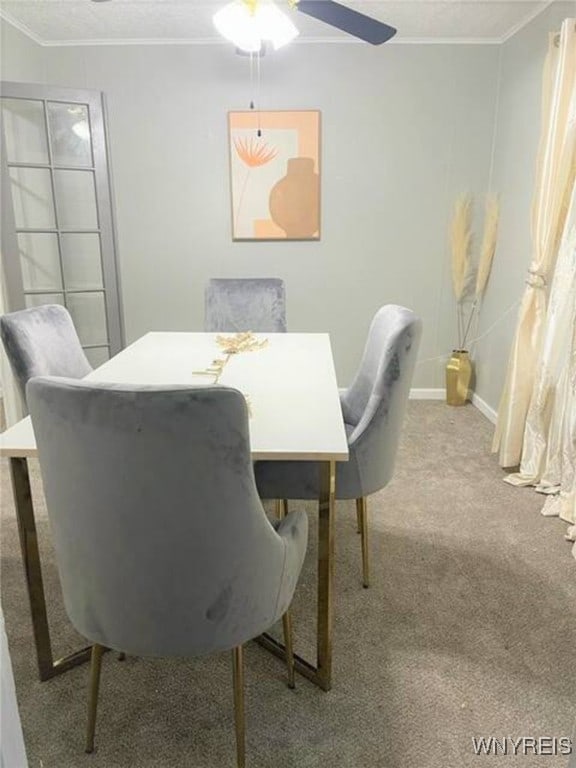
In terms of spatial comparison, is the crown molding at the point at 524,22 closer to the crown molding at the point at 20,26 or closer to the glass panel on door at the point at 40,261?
the crown molding at the point at 20,26

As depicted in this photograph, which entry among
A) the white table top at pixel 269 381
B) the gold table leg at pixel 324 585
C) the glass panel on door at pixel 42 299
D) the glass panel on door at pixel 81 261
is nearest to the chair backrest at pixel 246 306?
the white table top at pixel 269 381

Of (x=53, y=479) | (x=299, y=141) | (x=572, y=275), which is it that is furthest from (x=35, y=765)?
(x=299, y=141)

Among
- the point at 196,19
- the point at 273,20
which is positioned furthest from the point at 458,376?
the point at 196,19

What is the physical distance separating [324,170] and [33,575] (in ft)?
10.3

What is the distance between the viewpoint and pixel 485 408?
12.0 feet

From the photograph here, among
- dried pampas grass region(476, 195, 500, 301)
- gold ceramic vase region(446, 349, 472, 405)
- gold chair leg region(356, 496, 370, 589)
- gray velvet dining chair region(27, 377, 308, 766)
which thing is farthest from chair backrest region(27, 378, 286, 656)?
dried pampas grass region(476, 195, 500, 301)

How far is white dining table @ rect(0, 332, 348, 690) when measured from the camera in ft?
4.17

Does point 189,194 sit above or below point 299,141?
below

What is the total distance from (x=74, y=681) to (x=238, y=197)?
306 cm

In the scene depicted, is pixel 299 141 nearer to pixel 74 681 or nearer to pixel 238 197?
pixel 238 197

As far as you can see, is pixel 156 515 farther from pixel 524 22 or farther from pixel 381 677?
pixel 524 22

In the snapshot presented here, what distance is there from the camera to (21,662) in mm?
1577

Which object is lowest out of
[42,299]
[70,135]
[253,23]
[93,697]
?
[93,697]

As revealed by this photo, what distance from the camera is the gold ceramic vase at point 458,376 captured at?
375cm
